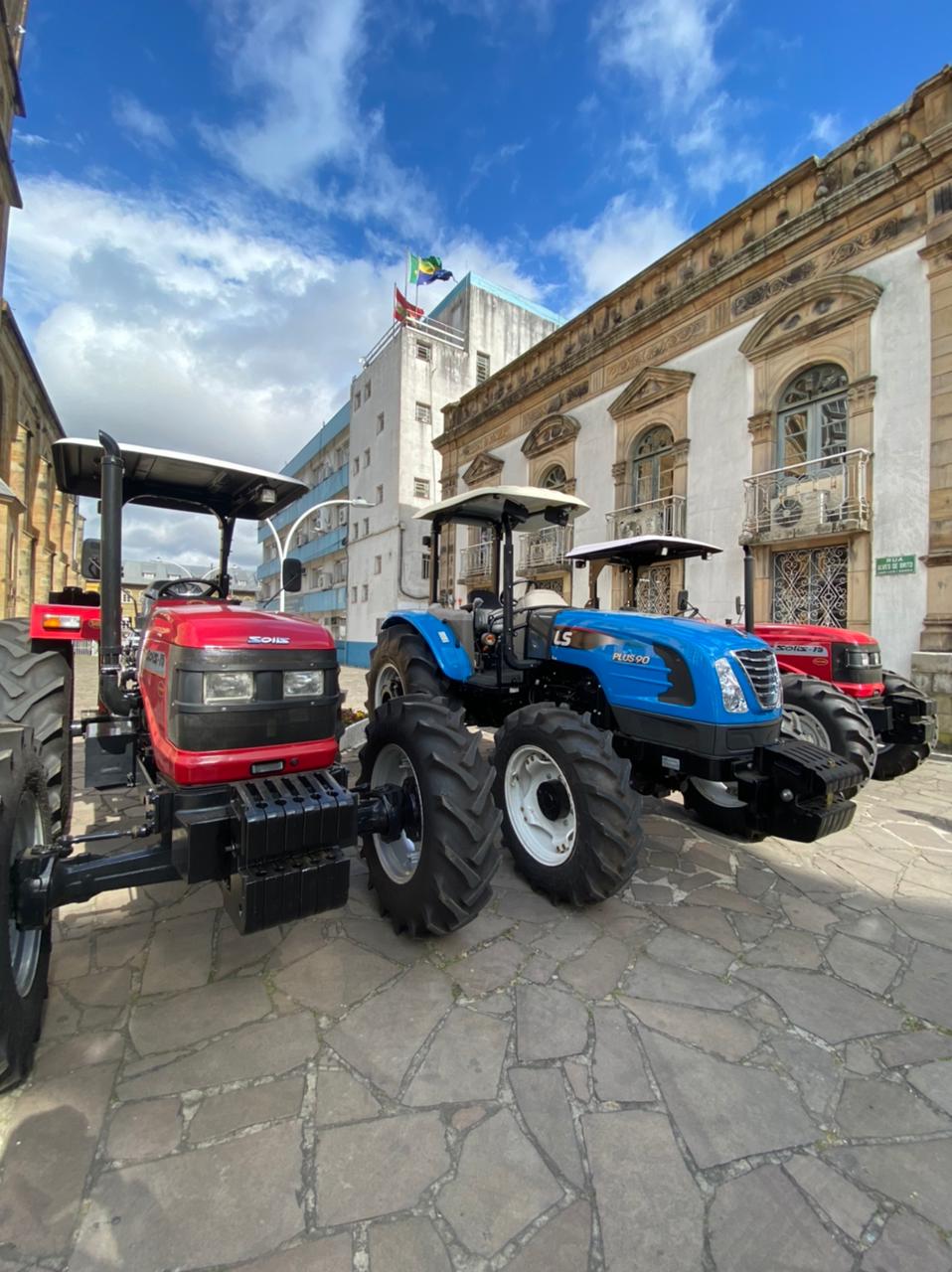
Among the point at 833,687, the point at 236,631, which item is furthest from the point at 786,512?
the point at 236,631

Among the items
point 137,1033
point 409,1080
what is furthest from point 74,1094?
point 409,1080

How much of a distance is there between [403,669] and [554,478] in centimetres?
1180

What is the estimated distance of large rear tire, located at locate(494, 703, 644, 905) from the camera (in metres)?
2.91

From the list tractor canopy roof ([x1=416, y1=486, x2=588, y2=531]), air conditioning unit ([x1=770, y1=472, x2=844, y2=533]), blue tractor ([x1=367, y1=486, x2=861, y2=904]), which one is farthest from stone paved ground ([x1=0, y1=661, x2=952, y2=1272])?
air conditioning unit ([x1=770, y1=472, x2=844, y2=533])

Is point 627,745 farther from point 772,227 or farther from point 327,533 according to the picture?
point 327,533

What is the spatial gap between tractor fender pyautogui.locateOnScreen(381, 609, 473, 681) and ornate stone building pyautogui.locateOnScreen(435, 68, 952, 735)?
571 cm

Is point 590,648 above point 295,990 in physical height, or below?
above

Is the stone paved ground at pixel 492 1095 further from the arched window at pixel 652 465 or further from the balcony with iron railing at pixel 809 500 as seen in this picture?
the arched window at pixel 652 465

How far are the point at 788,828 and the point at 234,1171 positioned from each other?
112 inches

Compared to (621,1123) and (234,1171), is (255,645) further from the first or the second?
(621,1123)

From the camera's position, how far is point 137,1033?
2186 millimetres

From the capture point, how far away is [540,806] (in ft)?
11.4

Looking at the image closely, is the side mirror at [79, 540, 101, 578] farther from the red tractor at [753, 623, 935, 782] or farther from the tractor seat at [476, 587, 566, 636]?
the red tractor at [753, 623, 935, 782]

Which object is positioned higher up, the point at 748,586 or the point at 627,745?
the point at 748,586
